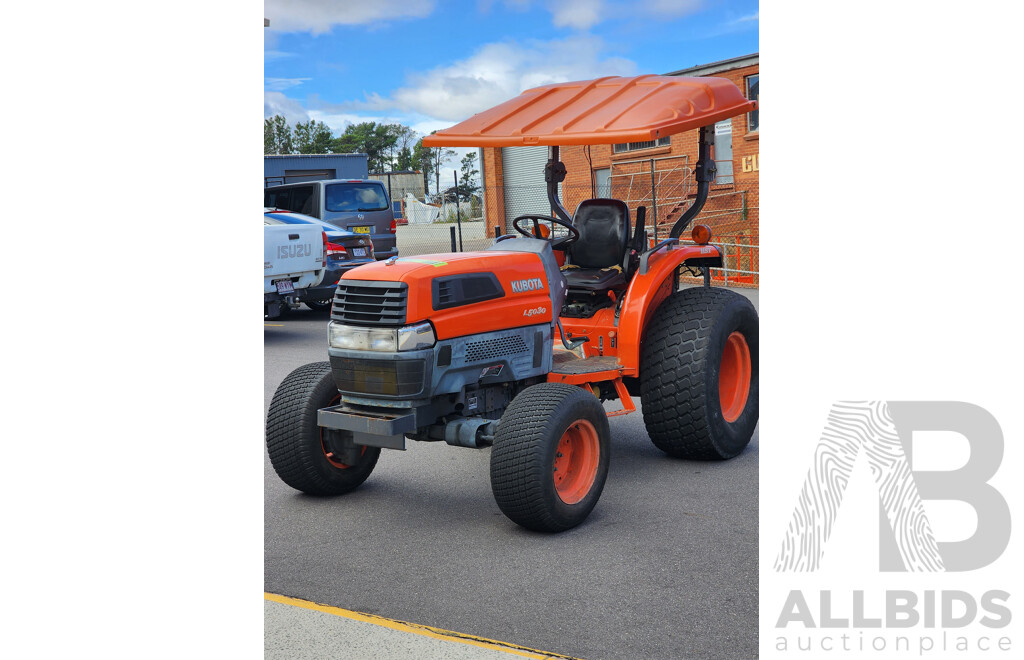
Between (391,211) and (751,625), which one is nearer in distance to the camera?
(751,625)

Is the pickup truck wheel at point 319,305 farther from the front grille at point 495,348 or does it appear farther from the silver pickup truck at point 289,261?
the front grille at point 495,348

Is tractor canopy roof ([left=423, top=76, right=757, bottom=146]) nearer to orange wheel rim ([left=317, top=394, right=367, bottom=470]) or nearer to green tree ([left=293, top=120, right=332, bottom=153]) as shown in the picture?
orange wheel rim ([left=317, top=394, right=367, bottom=470])

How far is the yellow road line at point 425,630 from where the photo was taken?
3.36 metres

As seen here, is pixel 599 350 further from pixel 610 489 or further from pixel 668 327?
pixel 610 489

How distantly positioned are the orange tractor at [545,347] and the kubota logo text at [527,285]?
1cm

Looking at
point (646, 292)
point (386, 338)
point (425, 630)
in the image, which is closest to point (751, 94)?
point (646, 292)

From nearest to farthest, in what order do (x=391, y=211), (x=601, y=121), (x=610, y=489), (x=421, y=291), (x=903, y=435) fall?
1. (x=903, y=435)
2. (x=421, y=291)
3. (x=601, y=121)
4. (x=610, y=489)
5. (x=391, y=211)

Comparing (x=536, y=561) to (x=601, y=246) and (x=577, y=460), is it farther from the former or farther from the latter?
(x=601, y=246)

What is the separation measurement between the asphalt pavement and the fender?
2.56 ft

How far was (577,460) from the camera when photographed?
16.4 ft

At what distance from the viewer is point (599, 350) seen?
598cm

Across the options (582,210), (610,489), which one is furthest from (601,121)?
(610,489)

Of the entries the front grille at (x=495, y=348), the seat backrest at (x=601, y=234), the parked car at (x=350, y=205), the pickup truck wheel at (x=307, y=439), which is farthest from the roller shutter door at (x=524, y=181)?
the pickup truck wheel at (x=307, y=439)

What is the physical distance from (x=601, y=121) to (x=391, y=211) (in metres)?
12.4
